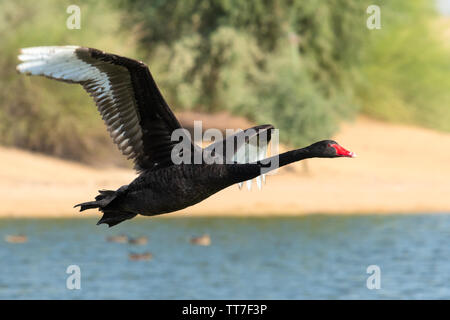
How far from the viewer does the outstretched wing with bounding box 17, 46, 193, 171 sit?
6.71 meters

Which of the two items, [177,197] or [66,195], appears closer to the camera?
[177,197]

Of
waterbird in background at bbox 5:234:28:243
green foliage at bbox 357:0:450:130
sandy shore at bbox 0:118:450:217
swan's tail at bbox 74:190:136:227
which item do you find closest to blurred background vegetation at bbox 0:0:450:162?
sandy shore at bbox 0:118:450:217

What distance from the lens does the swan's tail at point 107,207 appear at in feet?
23.4

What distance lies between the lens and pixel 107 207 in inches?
282

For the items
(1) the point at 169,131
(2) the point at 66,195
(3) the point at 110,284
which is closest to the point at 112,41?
(2) the point at 66,195

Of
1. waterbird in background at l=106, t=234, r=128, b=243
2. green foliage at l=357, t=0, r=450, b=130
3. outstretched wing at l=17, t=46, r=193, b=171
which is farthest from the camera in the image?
green foliage at l=357, t=0, r=450, b=130

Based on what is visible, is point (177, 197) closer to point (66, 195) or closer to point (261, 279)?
point (261, 279)

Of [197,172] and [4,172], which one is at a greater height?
[4,172]

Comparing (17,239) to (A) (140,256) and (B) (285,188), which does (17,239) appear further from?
(B) (285,188)

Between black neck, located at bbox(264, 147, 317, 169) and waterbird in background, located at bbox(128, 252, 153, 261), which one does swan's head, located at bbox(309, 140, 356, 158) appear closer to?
black neck, located at bbox(264, 147, 317, 169)

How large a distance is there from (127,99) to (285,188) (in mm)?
16202

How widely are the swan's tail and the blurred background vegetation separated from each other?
17.2 metres

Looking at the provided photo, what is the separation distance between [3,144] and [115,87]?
1932 cm

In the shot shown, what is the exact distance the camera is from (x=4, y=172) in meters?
23.5
